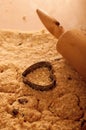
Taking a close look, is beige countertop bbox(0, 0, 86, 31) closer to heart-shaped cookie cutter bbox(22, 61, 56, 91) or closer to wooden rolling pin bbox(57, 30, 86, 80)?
heart-shaped cookie cutter bbox(22, 61, 56, 91)

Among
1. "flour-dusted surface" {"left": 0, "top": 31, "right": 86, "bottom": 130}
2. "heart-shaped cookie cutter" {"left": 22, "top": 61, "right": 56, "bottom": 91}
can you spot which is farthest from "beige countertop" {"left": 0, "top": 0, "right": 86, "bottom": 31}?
"heart-shaped cookie cutter" {"left": 22, "top": 61, "right": 56, "bottom": 91}

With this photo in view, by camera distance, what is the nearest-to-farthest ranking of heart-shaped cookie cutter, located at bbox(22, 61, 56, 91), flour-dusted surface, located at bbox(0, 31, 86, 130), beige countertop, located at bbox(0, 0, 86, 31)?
flour-dusted surface, located at bbox(0, 31, 86, 130) → heart-shaped cookie cutter, located at bbox(22, 61, 56, 91) → beige countertop, located at bbox(0, 0, 86, 31)

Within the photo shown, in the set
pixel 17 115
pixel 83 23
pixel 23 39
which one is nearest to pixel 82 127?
pixel 17 115

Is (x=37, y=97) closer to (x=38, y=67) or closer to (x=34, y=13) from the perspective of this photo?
(x=38, y=67)

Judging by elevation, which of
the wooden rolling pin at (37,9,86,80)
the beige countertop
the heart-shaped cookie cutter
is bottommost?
the beige countertop

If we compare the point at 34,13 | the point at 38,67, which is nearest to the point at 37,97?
the point at 38,67

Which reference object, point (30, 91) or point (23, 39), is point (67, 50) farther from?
point (23, 39)
